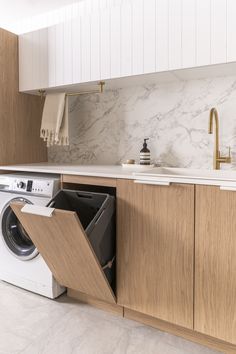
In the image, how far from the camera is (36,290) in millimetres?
2135

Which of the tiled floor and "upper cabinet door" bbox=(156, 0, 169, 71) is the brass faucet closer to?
"upper cabinet door" bbox=(156, 0, 169, 71)

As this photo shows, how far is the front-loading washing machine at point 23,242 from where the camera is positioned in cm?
204

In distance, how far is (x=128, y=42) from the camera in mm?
1988

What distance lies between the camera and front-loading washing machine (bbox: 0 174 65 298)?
6.68 ft

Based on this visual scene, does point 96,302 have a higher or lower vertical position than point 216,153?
lower

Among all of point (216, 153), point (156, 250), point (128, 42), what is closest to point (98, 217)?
point (156, 250)

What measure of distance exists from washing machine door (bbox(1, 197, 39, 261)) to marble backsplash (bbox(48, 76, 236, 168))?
0.82m

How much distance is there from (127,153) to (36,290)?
1286 millimetres

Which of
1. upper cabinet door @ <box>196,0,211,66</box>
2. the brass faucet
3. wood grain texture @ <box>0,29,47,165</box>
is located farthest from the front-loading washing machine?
upper cabinet door @ <box>196,0,211,66</box>

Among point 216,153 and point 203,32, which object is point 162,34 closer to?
point 203,32

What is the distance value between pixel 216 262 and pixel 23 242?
1494mm

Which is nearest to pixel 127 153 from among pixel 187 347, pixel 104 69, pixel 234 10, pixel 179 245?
pixel 104 69

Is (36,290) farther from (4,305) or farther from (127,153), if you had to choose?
(127,153)

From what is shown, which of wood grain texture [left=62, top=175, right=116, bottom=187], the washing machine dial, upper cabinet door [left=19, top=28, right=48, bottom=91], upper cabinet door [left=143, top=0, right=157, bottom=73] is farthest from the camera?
upper cabinet door [left=19, top=28, right=48, bottom=91]
